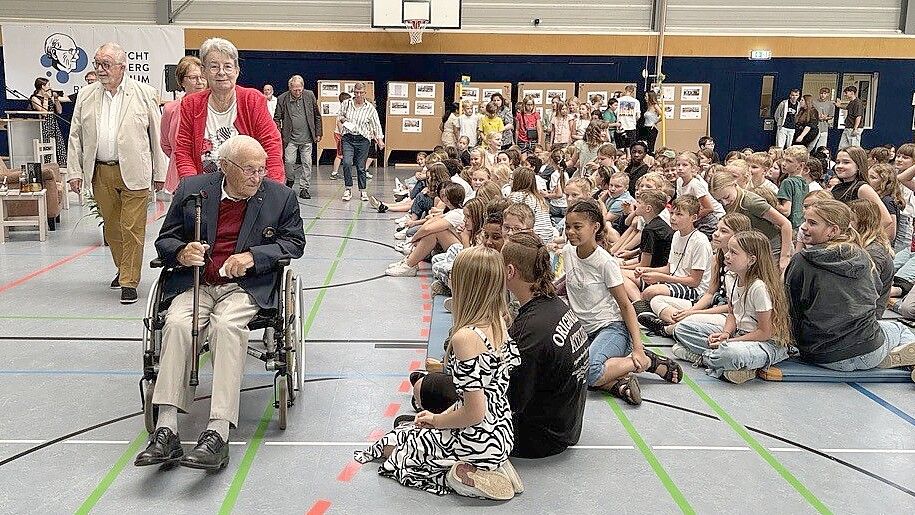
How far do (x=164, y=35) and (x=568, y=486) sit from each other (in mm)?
16415

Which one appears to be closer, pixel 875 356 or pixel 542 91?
pixel 875 356

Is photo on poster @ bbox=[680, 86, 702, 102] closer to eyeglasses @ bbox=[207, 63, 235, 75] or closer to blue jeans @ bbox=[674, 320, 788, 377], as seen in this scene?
blue jeans @ bbox=[674, 320, 788, 377]

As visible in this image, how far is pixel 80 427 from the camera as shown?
11.6ft

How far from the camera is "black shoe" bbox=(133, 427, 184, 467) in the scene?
297 centimetres

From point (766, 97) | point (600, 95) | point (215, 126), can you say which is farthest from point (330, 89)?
point (215, 126)

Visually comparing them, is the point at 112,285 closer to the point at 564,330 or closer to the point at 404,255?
the point at 404,255

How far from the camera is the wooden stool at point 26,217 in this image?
25.6ft

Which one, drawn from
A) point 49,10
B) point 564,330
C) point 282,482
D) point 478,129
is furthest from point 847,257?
point 49,10

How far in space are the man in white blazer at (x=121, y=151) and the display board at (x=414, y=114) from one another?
12.4 metres

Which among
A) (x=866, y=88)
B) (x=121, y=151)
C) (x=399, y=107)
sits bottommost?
(x=121, y=151)

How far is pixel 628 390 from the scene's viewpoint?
13.0 feet

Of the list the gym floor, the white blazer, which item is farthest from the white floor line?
A: the white blazer

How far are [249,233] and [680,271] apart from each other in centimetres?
297

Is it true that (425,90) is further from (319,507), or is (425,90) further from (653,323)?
(319,507)
